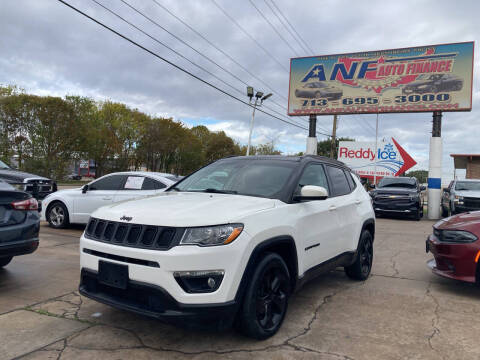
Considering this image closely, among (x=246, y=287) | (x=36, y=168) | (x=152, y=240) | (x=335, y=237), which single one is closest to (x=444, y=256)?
(x=335, y=237)

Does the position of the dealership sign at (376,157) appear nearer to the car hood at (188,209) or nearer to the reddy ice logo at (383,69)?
the reddy ice logo at (383,69)

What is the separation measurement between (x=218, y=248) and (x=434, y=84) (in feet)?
58.2

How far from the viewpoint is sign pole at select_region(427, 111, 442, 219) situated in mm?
17109

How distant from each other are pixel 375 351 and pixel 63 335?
2.71 metres

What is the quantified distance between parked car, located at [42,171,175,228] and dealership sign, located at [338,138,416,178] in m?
28.4

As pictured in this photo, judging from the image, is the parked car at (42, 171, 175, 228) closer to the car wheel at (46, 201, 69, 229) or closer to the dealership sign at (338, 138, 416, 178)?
the car wheel at (46, 201, 69, 229)

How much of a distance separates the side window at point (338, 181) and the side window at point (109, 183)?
206 inches

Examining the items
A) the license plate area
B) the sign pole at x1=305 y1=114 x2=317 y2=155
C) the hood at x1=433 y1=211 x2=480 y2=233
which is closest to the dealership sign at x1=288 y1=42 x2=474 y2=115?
the sign pole at x1=305 y1=114 x2=317 y2=155

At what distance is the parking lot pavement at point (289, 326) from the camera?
3057 millimetres

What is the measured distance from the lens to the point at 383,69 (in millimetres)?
18297

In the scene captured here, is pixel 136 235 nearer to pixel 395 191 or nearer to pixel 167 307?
pixel 167 307

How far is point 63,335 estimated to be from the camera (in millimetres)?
3256

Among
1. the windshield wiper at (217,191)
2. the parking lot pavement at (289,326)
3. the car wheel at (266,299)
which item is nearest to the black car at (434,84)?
the parking lot pavement at (289,326)

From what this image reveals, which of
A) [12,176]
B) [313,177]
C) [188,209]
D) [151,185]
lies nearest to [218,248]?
[188,209]
